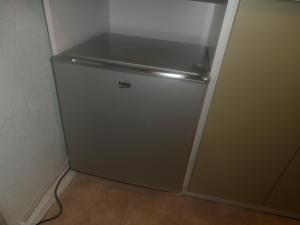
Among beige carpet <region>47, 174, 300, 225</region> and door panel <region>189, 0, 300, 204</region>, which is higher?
door panel <region>189, 0, 300, 204</region>

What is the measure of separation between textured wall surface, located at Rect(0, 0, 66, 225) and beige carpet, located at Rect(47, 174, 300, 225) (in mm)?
220

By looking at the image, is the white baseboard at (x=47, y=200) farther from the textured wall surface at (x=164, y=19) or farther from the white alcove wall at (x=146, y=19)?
the textured wall surface at (x=164, y=19)

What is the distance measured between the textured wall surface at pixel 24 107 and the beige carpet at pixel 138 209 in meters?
0.22

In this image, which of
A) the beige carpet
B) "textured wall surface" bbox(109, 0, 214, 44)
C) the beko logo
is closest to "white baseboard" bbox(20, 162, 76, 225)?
the beige carpet

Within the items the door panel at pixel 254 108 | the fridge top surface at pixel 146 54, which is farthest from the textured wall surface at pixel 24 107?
the door panel at pixel 254 108

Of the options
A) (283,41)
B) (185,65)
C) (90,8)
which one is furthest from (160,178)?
(90,8)

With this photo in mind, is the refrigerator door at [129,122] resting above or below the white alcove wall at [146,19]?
below

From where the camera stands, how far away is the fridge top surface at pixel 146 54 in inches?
36.9

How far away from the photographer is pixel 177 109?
0.97 meters

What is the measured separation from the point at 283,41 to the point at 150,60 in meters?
0.54

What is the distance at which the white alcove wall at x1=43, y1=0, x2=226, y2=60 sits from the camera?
115cm

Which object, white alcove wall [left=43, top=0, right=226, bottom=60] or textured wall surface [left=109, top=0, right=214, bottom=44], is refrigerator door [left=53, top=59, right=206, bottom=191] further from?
textured wall surface [left=109, top=0, right=214, bottom=44]

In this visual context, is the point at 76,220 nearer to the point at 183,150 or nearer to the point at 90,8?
the point at 183,150

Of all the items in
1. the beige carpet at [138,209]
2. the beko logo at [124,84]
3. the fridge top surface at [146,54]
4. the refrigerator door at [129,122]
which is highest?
the fridge top surface at [146,54]
